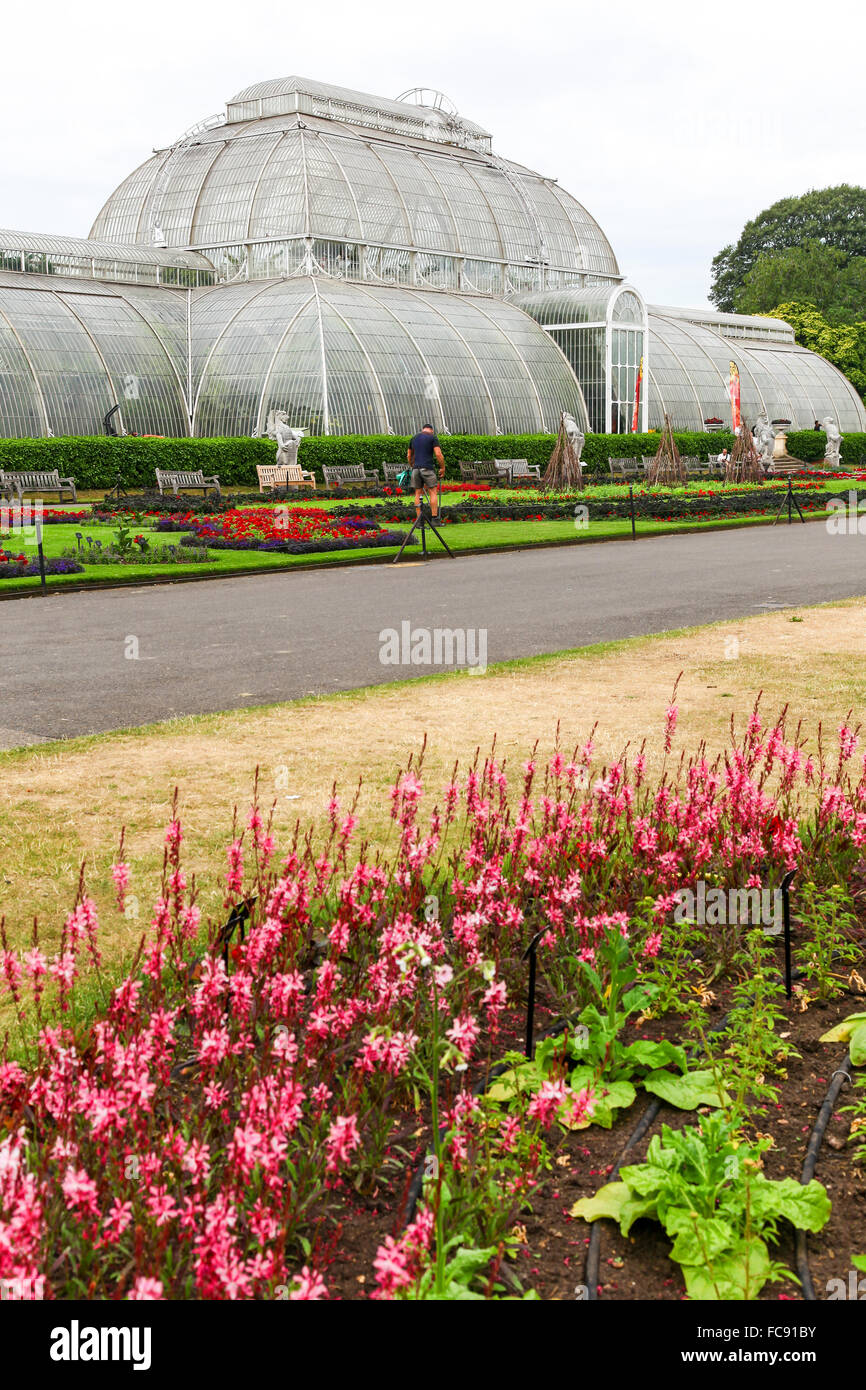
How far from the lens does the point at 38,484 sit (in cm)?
3356

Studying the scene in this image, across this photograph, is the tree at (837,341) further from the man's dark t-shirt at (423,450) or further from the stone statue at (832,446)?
the man's dark t-shirt at (423,450)

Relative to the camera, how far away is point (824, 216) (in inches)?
4163

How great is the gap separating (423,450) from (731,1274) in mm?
23771

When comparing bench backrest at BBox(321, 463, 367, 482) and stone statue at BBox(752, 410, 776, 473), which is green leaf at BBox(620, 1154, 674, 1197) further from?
stone statue at BBox(752, 410, 776, 473)

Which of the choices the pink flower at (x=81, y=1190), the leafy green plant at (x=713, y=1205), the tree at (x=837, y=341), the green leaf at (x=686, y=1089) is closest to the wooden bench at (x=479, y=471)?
the green leaf at (x=686, y=1089)

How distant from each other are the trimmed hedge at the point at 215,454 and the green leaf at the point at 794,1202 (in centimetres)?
3392

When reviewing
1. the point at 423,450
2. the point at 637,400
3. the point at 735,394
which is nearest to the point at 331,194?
the point at 637,400

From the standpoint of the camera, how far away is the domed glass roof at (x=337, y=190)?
52.6m

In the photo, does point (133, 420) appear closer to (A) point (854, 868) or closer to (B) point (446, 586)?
(B) point (446, 586)

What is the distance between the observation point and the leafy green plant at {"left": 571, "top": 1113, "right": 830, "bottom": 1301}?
292 cm

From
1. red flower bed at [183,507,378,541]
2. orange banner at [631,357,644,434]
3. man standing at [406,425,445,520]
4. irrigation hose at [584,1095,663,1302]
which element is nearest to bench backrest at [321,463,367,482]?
red flower bed at [183,507,378,541]

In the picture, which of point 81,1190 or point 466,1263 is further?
point 466,1263

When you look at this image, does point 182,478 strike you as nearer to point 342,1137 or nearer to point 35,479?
point 35,479

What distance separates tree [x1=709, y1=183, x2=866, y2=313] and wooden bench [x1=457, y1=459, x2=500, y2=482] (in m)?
69.4
